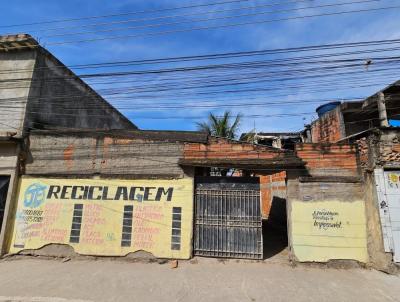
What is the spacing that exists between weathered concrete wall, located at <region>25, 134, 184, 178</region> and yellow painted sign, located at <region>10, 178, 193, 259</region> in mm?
324

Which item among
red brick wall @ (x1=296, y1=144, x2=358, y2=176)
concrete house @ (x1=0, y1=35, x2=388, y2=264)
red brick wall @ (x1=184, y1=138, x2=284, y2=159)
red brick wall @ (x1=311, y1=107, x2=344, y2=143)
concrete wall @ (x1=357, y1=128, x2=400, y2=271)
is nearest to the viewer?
concrete wall @ (x1=357, y1=128, x2=400, y2=271)

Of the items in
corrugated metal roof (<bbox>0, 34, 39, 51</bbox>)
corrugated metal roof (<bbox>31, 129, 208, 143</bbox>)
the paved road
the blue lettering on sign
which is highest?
corrugated metal roof (<bbox>0, 34, 39, 51</bbox>)

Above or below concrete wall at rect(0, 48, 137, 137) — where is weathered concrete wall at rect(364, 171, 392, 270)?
below

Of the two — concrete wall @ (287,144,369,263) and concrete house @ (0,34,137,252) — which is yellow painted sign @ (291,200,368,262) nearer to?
concrete wall @ (287,144,369,263)

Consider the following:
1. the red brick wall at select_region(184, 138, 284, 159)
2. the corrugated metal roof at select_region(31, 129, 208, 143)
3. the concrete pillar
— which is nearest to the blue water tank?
the concrete pillar

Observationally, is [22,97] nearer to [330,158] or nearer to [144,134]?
[144,134]

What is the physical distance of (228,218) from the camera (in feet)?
27.9

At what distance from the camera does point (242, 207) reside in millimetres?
8523

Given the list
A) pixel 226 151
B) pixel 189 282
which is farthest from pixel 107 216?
pixel 226 151

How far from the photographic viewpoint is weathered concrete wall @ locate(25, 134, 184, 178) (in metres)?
8.88

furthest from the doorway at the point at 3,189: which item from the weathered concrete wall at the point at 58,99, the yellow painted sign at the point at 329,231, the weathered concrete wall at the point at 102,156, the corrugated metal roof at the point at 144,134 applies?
the yellow painted sign at the point at 329,231

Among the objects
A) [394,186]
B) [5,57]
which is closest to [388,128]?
[394,186]

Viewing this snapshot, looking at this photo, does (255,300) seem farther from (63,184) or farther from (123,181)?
(63,184)

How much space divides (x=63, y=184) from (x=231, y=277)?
20.1 feet
